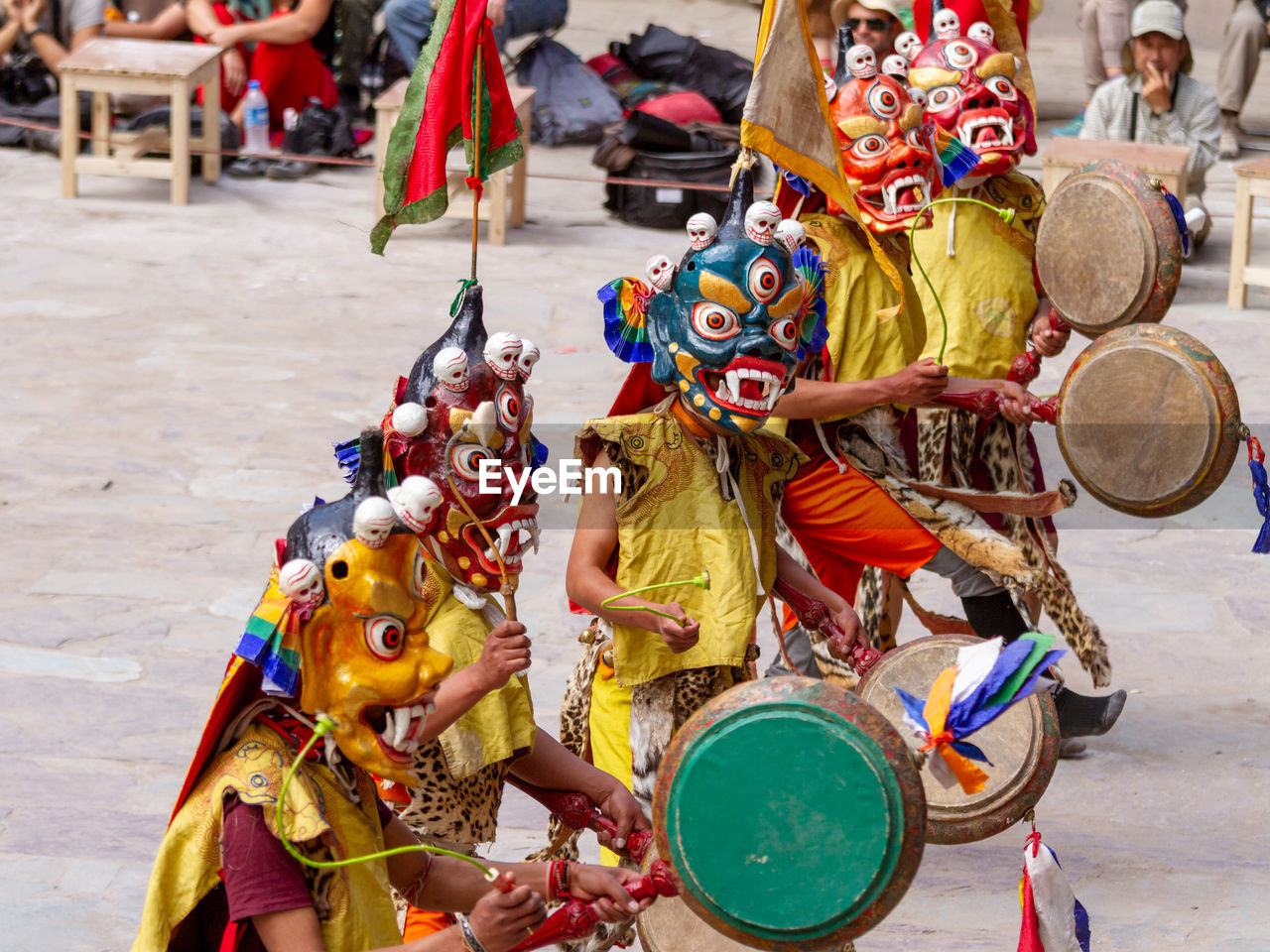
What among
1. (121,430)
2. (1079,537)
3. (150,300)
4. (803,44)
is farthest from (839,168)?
(150,300)

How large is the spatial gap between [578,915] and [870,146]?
246 cm

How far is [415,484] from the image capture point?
2.75 meters

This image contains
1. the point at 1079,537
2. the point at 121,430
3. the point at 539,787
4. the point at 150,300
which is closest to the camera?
the point at 539,787

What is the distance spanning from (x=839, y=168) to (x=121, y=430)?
14.4 feet

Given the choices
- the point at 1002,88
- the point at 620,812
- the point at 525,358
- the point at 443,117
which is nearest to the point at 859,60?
the point at 1002,88

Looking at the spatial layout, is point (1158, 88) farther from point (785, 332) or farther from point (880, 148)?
point (785, 332)

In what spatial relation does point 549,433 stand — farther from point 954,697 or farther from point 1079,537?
point 954,697

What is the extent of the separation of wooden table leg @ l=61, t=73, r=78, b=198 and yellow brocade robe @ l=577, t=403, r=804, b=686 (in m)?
8.08

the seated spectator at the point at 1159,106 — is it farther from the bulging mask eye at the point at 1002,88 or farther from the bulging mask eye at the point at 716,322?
the bulging mask eye at the point at 716,322

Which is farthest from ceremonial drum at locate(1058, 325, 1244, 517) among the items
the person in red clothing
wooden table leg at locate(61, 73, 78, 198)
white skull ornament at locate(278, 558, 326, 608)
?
the person in red clothing

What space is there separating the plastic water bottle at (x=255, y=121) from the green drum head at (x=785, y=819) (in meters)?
9.60

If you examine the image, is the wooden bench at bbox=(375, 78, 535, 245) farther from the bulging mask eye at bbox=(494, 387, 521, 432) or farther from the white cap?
the bulging mask eye at bbox=(494, 387, 521, 432)

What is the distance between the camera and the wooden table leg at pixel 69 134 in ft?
35.1

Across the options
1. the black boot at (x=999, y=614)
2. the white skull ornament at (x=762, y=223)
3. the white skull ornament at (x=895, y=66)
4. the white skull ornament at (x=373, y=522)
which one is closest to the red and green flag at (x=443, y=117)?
the white skull ornament at (x=762, y=223)
